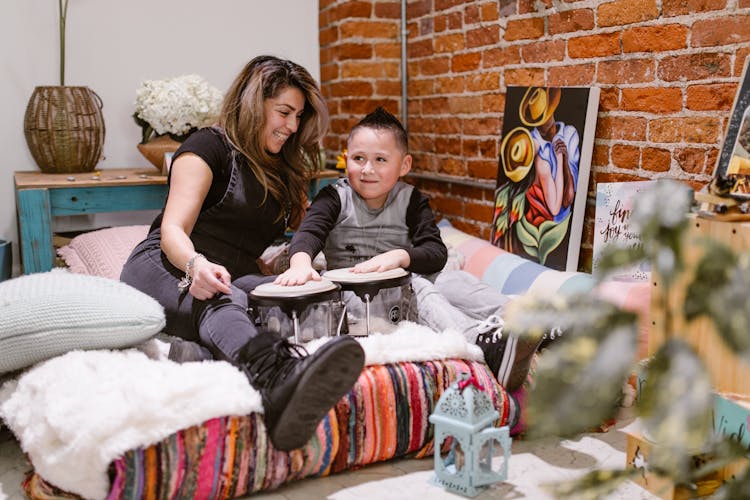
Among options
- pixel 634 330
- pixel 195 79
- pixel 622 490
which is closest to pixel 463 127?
pixel 195 79

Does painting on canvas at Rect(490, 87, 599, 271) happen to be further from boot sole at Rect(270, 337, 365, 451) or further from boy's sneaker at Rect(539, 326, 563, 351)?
boot sole at Rect(270, 337, 365, 451)

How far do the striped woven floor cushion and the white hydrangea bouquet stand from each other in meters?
1.50

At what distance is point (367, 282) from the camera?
187 cm

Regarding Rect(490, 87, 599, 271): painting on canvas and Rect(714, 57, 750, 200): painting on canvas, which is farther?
Rect(490, 87, 599, 271): painting on canvas

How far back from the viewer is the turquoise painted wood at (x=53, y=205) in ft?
8.33

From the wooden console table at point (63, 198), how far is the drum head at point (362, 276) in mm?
1126

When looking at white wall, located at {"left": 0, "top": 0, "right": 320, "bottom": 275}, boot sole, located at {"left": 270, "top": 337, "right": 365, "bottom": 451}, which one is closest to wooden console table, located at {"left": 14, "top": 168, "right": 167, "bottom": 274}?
white wall, located at {"left": 0, "top": 0, "right": 320, "bottom": 275}

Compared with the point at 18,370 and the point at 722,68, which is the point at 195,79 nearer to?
the point at 18,370

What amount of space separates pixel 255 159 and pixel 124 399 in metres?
0.91

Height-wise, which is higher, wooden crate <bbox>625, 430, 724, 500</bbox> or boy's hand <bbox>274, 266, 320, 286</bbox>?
boy's hand <bbox>274, 266, 320, 286</bbox>

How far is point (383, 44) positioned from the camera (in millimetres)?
3342

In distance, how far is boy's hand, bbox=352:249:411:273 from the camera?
77.5 inches

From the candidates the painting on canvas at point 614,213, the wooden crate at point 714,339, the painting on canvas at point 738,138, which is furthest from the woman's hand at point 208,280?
the painting on canvas at point 738,138

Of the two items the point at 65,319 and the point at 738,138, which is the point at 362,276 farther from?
the point at 738,138
